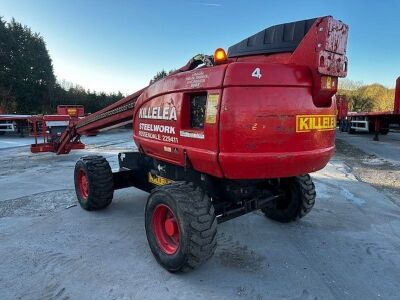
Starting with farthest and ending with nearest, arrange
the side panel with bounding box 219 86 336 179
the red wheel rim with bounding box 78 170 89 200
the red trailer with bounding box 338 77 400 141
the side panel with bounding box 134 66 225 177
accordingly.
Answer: the red trailer with bounding box 338 77 400 141 → the red wheel rim with bounding box 78 170 89 200 → the side panel with bounding box 134 66 225 177 → the side panel with bounding box 219 86 336 179

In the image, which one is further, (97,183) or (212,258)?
(97,183)

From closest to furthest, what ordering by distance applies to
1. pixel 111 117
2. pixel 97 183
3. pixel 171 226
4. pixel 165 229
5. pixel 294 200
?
pixel 171 226
pixel 165 229
pixel 294 200
pixel 97 183
pixel 111 117

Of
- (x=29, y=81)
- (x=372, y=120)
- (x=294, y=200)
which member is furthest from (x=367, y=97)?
(x=294, y=200)

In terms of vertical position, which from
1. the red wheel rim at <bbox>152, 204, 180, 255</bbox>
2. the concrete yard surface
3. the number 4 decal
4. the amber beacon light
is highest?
the amber beacon light

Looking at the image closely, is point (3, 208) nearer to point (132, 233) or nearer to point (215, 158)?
point (132, 233)

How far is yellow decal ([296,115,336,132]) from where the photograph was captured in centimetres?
285

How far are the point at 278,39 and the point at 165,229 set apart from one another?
81.2 inches

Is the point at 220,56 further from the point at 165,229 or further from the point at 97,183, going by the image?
the point at 97,183

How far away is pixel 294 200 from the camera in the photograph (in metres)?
4.23

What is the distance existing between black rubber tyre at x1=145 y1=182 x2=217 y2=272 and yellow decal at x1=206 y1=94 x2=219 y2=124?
2.19 feet

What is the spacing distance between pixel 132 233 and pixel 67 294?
131 cm

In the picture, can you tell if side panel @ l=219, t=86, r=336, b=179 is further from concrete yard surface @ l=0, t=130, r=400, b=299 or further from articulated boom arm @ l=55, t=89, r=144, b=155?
articulated boom arm @ l=55, t=89, r=144, b=155

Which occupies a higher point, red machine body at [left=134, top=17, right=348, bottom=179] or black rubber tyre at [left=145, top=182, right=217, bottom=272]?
red machine body at [left=134, top=17, right=348, bottom=179]

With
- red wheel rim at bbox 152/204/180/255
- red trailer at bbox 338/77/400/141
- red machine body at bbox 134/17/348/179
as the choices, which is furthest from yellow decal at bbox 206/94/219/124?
red trailer at bbox 338/77/400/141
